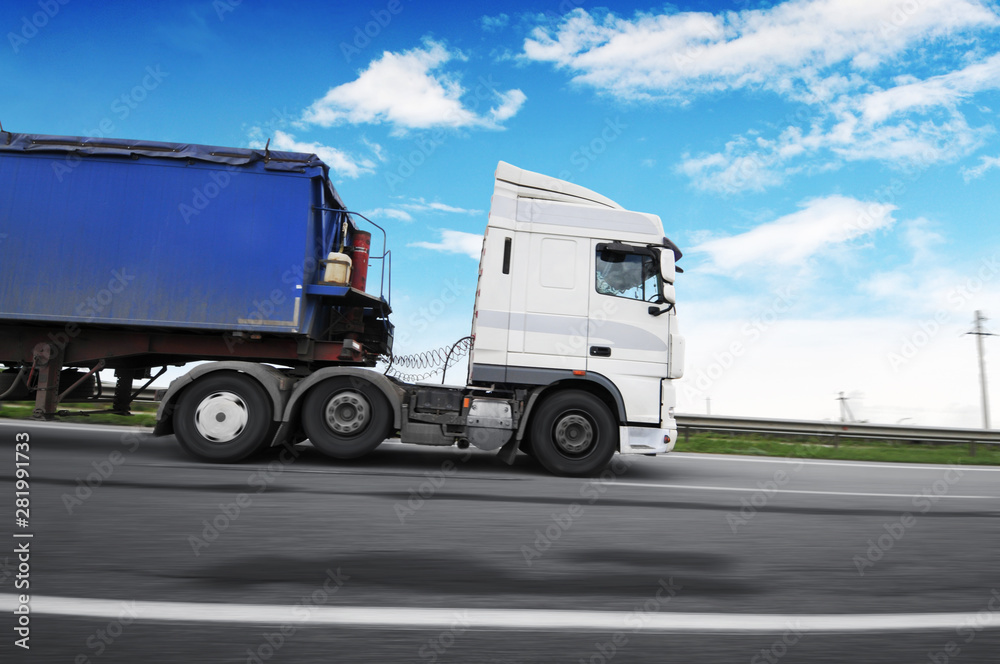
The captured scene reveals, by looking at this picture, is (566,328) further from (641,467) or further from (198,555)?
(198,555)

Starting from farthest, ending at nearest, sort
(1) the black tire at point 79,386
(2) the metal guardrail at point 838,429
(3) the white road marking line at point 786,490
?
(2) the metal guardrail at point 838,429, (1) the black tire at point 79,386, (3) the white road marking line at point 786,490

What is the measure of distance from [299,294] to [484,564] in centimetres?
488

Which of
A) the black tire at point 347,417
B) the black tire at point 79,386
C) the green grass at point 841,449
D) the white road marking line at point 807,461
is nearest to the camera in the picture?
the black tire at point 347,417

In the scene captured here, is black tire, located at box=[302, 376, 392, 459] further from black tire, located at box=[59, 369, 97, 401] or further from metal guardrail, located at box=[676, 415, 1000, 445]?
metal guardrail, located at box=[676, 415, 1000, 445]

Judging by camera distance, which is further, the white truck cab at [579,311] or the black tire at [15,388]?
the black tire at [15,388]

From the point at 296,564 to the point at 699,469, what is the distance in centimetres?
657

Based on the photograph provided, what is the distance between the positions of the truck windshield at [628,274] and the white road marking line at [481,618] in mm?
4809

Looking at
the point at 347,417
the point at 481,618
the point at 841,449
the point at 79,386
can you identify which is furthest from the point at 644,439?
the point at 841,449

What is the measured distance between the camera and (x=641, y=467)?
842 cm

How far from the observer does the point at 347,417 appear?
285 inches

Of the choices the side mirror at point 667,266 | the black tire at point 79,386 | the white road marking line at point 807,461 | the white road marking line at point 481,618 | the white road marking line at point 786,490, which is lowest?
the white road marking line at point 481,618

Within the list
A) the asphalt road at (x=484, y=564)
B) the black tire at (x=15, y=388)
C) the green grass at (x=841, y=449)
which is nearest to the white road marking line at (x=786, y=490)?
the asphalt road at (x=484, y=564)

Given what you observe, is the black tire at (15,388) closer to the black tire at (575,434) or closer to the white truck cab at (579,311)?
the white truck cab at (579,311)

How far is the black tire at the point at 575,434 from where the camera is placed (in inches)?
279
